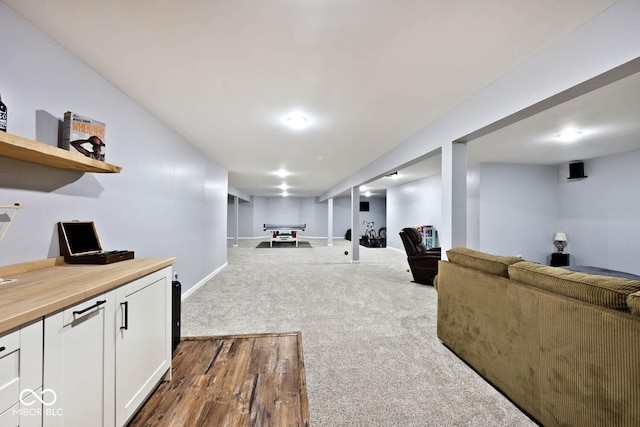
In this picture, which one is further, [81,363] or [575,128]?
[575,128]

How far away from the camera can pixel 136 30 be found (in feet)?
5.36

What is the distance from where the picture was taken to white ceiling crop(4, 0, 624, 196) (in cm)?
147

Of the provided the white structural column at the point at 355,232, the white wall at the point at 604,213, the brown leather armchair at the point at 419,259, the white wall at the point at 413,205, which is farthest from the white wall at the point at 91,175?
the white wall at the point at 604,213

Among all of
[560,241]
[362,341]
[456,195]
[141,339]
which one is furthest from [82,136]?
[560,241]

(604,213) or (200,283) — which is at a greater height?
(604,213)

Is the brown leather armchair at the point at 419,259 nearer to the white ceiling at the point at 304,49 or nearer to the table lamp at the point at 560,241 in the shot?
the white ceiling at the point at 304,49

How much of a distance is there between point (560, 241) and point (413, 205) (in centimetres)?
373

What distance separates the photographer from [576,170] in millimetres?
5504

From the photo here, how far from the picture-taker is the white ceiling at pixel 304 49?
1474 mm

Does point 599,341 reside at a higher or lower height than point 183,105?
lower

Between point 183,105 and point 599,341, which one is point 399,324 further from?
point 183,105

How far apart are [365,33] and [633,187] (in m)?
6.16

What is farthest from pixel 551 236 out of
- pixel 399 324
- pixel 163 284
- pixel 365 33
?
pixel 163 284

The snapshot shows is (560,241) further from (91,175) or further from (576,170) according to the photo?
(91,175)
